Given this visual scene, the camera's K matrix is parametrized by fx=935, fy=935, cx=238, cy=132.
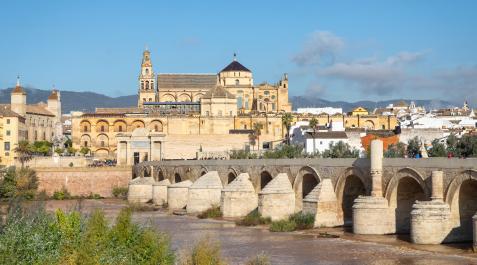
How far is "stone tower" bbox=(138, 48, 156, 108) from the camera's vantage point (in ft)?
449

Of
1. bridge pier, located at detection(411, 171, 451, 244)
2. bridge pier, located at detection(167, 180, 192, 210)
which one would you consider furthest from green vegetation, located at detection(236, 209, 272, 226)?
A: bridge pier, located at detection(167, 180, 192, 210)

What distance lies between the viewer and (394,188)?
43.5 meters

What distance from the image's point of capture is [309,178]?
54.4 meters

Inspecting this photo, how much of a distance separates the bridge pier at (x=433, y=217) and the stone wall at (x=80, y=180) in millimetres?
56613

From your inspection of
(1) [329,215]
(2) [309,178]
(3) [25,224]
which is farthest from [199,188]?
(3) [25,224]

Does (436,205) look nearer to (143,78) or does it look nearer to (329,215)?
(329,215)

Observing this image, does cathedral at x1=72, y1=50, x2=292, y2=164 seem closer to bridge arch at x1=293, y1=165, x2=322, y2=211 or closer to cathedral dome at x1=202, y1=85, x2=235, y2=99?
cathedral dome at x1=202, y1=85, x2=235, y2=99

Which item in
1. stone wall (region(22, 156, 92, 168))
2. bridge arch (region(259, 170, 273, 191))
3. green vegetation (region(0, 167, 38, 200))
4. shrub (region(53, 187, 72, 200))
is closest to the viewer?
bridge arch (region(259, 170, 273, 191))

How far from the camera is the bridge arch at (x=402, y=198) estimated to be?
43531 mm

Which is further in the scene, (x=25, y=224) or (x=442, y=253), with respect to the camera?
(x=442, y=253)

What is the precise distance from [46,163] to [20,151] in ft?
17.2

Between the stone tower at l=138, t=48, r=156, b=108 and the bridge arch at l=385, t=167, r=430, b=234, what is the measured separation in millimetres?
94908

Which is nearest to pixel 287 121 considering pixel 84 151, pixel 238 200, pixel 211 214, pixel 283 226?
pixel 84 151

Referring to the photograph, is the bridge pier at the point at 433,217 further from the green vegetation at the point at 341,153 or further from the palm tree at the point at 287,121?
the palm tree at the point at 287,121
